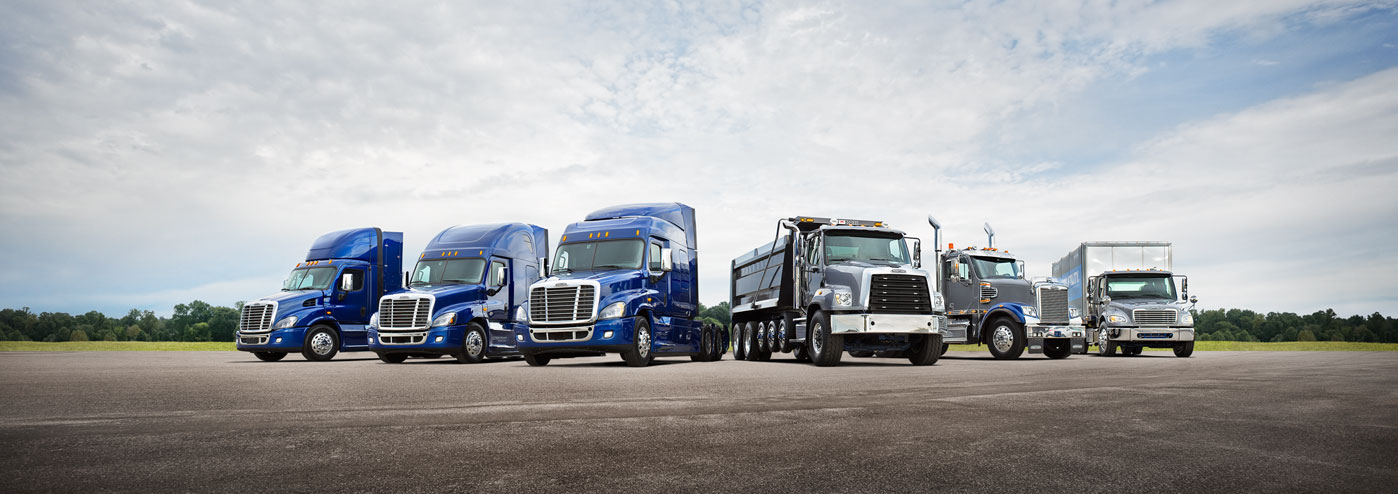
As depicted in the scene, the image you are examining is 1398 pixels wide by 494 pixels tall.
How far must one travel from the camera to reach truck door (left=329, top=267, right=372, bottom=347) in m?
23.3

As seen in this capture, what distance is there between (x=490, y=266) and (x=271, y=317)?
6.40m

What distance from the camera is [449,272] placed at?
70.7ft

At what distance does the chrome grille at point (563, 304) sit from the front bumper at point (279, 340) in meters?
8.22

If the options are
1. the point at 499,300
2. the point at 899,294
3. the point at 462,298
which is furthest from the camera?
the point at 499,300

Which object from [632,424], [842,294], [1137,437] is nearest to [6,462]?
[632,424]

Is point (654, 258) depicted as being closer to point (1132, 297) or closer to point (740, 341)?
point (740, 341)

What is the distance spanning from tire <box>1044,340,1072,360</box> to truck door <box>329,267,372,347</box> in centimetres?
1977

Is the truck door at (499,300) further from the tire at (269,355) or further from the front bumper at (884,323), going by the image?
the front bumper at (884,323)

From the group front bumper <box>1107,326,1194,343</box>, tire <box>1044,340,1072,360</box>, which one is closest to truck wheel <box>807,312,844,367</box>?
tire <box>1044,340,1072,360</box>

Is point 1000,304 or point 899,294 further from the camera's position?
point 1000,304

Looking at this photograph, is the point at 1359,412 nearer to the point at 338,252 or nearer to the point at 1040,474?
the point at 1040,474

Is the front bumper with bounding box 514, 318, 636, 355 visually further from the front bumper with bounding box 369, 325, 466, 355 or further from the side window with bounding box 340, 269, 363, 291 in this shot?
the side window with bounding box 340, 269, 363, 291

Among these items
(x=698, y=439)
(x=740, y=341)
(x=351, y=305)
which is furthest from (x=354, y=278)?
(x=698, y=439)

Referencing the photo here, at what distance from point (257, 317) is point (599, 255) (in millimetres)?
10728
